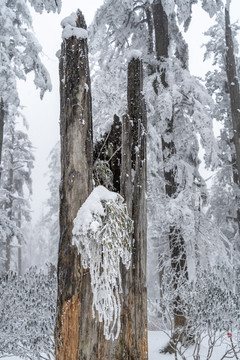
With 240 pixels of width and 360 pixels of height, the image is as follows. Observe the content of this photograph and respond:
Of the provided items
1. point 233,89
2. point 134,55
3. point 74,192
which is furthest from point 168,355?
point 233,89

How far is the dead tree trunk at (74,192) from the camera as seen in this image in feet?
9.37

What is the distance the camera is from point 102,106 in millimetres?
8172

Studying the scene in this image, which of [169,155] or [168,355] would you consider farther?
[169,155]

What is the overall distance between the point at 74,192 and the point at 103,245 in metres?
0.60

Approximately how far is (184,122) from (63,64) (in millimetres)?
6368

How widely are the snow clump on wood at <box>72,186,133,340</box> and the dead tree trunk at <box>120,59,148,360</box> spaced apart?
0.25 m

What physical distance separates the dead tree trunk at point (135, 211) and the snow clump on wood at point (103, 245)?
25 centimetres

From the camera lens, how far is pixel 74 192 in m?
3.08

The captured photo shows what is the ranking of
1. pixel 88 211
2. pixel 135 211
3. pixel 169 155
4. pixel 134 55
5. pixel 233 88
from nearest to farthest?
pixel 88 211
pixel 135 211
pixel 134 55
pixel 169 155
pixel 233 88

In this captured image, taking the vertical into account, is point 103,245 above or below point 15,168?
below

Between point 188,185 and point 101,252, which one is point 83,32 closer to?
point 101,252

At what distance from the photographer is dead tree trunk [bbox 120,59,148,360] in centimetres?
316

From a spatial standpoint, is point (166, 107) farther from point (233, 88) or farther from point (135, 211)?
point (135, 211)

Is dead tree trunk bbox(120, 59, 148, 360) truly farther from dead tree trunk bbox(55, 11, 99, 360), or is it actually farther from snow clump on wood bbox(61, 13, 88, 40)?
snow clump on wood bbox(61, 13, 88, 40)
